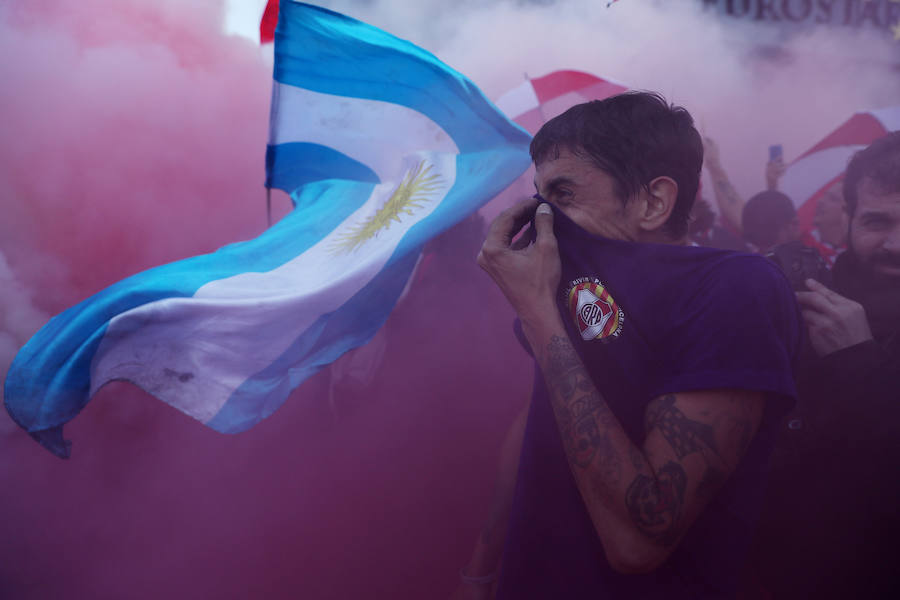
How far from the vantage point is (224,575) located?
1.93 m

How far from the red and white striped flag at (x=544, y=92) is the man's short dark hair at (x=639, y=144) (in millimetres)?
2517

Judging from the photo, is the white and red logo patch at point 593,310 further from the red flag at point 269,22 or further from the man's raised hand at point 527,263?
the red flag at point 269,22

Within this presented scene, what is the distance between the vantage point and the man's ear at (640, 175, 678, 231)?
1.05 metres

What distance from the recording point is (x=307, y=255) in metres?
1.97

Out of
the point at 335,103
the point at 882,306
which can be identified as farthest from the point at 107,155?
the point at 882,306

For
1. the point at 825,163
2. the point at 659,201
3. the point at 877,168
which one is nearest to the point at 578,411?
the point at 659,201

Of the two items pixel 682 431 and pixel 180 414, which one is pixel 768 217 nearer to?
pixel 682 431

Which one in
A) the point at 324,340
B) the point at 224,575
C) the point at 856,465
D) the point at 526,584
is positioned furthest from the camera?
the point at 224,575

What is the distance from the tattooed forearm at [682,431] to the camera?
738 millimetres

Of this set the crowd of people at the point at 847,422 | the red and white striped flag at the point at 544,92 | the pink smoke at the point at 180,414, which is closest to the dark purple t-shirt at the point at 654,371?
the crowd of people at the point at 847,422

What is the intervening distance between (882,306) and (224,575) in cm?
248

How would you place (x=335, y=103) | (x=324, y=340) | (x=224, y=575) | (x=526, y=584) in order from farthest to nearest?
(x=335, y=103) → (x=224, y=575) → (x=324, y=340) → (x=526, y=584)

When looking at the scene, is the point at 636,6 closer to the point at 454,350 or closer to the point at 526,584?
the point at 454,350

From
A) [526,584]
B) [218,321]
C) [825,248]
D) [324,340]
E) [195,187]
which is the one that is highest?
[195,187]
